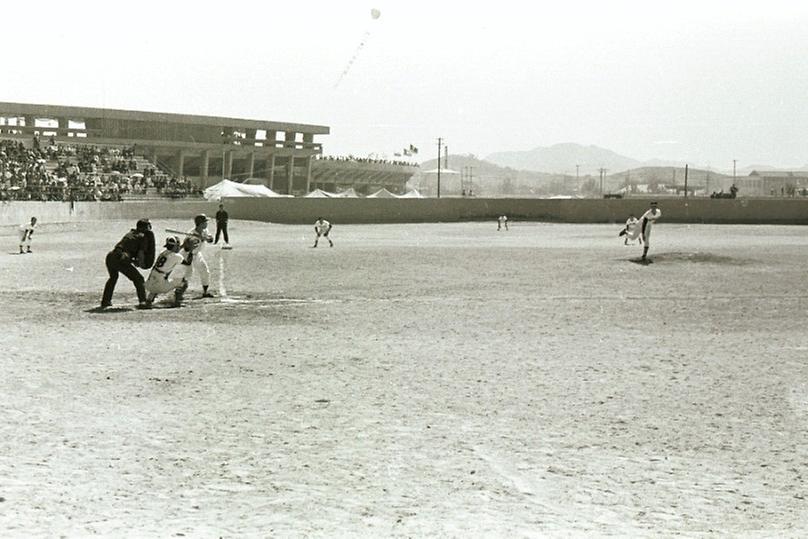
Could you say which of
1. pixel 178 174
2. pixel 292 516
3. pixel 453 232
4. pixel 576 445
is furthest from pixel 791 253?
pixel 178 174

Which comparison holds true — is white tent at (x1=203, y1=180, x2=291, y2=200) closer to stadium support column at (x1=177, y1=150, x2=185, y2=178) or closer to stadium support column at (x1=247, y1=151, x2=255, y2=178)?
stadium support column at (x1=177, y1=150, x2=185, y2=178)

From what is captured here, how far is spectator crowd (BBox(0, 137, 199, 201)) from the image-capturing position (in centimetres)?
4416

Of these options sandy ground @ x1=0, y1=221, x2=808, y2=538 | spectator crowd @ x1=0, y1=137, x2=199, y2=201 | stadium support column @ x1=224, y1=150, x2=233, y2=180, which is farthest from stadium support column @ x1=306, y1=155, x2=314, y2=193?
sandy ground @ x1=0, y1=221, x2=808, y2=538

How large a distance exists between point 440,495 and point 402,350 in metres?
5.81

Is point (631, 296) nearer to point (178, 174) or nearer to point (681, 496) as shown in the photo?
point (681, 496)

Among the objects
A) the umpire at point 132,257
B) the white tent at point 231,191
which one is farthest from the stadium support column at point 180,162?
the umpire at point 132,257

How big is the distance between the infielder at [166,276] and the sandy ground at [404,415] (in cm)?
47

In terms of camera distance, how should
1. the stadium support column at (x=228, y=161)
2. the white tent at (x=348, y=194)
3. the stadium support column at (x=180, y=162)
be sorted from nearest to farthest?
the white tent at (x=348, y=194), the stadium support column at (x=180, y=162), the stadium support column at (x=228, y=161)

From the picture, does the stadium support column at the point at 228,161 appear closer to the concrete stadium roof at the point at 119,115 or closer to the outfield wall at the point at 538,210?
the concrete stadium roof at the point at 119,115

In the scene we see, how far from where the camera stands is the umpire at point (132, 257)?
15.6 meters

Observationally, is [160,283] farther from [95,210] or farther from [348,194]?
[348,194]

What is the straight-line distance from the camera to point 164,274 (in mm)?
16500

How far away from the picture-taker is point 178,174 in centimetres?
7481

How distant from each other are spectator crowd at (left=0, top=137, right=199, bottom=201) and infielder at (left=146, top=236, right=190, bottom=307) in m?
26.8
